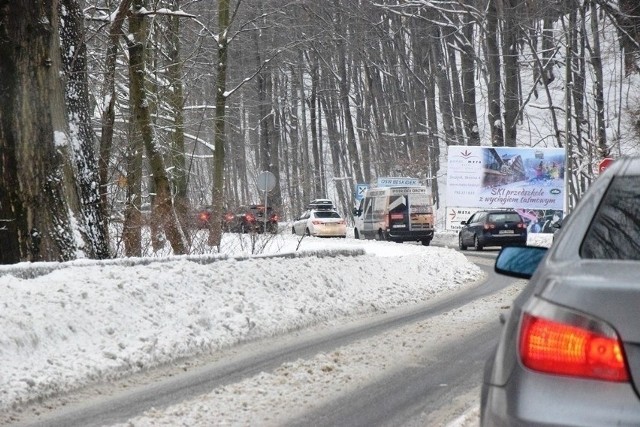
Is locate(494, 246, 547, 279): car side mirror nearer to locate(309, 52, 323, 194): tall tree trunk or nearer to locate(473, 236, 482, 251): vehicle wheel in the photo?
locate(473, 236, 482, 251): vehicle wheel

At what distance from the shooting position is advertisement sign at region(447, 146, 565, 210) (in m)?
49.1

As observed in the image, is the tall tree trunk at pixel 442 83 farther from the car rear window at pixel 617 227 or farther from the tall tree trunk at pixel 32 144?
the car rear window at pixel 617 227

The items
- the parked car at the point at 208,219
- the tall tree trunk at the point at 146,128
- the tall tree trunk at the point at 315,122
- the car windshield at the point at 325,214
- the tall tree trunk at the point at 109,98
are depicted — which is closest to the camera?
the tall tree trunk at the point at 109,98

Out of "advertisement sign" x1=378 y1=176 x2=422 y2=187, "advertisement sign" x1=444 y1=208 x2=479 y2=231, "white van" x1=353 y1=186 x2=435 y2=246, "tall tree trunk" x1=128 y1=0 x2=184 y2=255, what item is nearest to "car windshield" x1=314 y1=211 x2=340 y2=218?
"advertisement sign" x1=378 y1=176 x2=422 y2=187

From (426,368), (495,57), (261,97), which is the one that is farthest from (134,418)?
(261,97)

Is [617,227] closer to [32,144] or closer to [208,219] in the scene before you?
[32,144]

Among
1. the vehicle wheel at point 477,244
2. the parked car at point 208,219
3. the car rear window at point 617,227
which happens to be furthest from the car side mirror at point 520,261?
the vehicle wheel at point 477,244

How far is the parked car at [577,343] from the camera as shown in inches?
114

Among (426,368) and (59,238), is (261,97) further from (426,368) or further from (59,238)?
(426,368)

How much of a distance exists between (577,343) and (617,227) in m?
0.66

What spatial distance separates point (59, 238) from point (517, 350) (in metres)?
10.9

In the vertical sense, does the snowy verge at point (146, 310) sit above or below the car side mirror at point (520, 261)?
below

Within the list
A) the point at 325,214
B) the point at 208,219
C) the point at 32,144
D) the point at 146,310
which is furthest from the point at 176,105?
the point at 325,214

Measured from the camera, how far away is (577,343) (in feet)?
9.76
